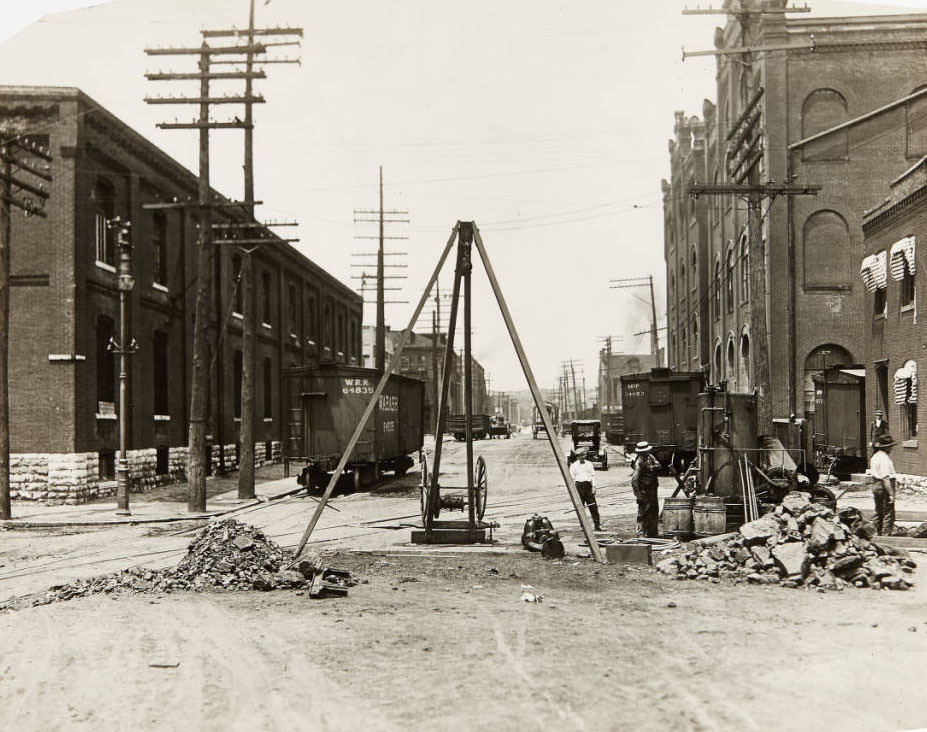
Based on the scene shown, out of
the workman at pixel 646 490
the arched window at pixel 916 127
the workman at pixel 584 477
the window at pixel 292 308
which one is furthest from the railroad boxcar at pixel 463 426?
the workman at pixel 646 490

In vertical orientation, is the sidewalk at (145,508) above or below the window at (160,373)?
below

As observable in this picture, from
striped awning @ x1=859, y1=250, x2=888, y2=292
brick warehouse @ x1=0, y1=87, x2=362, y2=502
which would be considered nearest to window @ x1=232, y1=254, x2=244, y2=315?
brick warehouse @ x1=0, y1=87, x2=362, y2=502

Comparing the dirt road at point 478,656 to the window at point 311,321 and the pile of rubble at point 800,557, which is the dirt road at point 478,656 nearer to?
the pile of rubble at point 800,557

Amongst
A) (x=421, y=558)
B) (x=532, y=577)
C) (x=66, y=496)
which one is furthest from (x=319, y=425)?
(x=532, y=577)

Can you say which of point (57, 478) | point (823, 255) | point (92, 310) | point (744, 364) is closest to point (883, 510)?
point (57, 478)

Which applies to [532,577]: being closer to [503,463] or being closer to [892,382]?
[892,382]

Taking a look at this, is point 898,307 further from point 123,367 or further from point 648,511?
point 123,367

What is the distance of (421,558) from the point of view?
12406mm

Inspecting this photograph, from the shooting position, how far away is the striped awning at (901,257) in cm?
2167

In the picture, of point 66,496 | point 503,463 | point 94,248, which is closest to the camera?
point 66,496

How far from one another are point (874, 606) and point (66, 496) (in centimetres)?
1846

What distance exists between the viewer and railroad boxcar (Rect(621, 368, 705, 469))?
2844 centimetres

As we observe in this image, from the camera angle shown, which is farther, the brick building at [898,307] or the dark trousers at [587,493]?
the brick building at [898,307]

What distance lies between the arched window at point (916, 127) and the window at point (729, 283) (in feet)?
47.4
